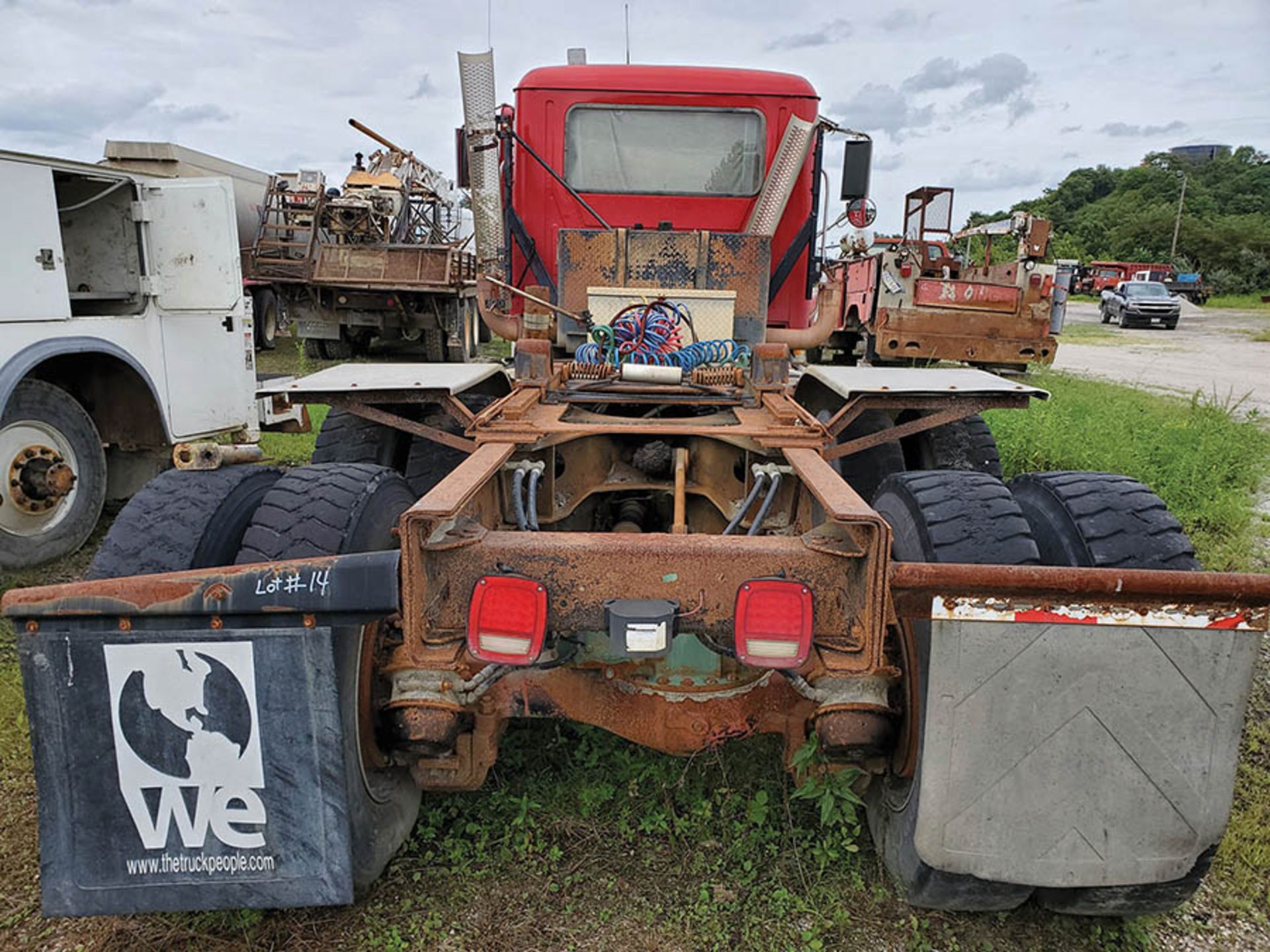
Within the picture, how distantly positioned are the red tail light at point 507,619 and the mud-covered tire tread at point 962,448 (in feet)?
8.63

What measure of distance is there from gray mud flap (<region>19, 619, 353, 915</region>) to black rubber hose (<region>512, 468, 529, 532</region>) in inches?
34.0

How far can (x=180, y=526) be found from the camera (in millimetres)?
2490

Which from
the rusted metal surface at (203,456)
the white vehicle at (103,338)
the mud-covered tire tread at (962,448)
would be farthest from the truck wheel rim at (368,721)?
the white vehicle at (103,338)

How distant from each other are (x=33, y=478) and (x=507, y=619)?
4.46 metres

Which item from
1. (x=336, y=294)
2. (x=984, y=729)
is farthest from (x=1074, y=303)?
(x=984, y=729)

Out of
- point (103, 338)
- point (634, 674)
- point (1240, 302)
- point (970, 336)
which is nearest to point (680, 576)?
point (634, 674)

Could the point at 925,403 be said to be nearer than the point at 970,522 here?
No

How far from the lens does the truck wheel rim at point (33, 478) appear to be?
5004mm

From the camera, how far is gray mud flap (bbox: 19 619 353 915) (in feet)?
6.16

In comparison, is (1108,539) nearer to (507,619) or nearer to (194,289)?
(507,619)

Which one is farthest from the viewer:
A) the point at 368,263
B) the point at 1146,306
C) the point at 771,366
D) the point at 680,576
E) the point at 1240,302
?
the point at 1240,302

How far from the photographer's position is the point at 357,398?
3.25 meters

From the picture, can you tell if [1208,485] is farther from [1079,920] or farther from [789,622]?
[789,622]

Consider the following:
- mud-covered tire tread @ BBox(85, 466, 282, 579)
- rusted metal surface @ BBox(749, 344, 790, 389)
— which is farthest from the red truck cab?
mud-covered tire tread @ BBox(85, 466, 282, 579)
